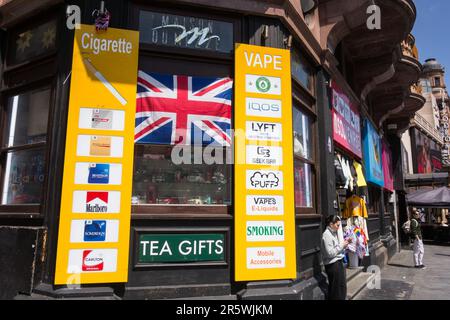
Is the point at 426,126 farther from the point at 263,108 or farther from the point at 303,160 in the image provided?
the point at 263,108

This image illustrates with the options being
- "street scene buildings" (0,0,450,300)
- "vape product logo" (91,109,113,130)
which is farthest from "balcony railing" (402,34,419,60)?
"vape product logo" (91,109,113,130)

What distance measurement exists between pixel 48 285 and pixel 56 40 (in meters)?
3.82

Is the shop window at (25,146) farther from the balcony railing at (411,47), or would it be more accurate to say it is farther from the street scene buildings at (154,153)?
the balcony railing at (411,47)

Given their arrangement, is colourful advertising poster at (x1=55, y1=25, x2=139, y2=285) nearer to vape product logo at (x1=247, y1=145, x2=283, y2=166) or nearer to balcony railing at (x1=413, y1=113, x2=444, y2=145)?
vape product logo at (x1=247, y1=145, x2=283, y2=166)

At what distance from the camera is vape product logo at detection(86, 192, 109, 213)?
4863 millimetres

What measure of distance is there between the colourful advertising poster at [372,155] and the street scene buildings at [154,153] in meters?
5.61

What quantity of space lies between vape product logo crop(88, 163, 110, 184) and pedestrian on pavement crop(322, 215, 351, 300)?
4.09 metres

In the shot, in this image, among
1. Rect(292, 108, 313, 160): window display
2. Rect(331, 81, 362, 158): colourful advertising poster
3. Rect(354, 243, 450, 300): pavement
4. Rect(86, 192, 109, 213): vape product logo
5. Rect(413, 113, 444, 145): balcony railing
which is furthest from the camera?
Rect(413, 113, 444, 145): balcony railing

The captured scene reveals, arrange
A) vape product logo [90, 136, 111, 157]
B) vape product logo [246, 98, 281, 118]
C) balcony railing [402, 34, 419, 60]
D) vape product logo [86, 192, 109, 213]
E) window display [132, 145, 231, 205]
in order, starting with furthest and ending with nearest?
balcony railing [402, 34, 419, 60] < vape product logo [246, 98, 281, 118] < window display [132, 145, 231, 205] < vape product logo [90, 136, 111, 157] < vape product logo [86, 192, 109, 213]

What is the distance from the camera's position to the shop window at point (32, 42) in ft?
19.3

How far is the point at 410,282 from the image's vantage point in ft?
30.9

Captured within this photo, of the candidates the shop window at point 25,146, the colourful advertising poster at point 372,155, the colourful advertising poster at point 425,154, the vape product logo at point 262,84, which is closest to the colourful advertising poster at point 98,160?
the shop window at point 25,146

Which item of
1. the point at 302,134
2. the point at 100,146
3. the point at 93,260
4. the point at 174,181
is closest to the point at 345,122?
the point at 302,134

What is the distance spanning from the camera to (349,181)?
9.40 m
